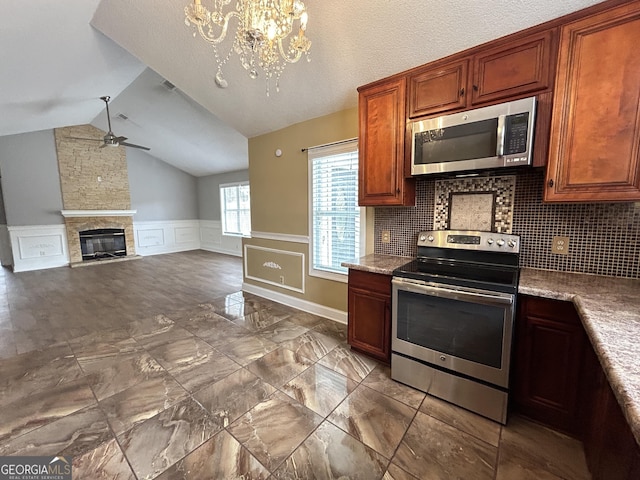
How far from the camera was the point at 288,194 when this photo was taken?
3.61m

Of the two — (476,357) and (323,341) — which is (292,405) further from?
(476,357)

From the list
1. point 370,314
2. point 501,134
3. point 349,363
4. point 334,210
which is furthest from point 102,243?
point 501,134

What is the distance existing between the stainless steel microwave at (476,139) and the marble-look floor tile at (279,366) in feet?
6.17

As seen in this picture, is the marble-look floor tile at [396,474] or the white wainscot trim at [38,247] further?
the white wainscot trim at [38,247]

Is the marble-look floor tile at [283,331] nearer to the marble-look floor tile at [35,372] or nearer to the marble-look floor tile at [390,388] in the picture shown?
the marble-look floor tile at [390,388]

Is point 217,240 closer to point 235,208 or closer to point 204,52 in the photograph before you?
point 235,208

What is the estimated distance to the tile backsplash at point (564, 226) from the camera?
1.68 meters

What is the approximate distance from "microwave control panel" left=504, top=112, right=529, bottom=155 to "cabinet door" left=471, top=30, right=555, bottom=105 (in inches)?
6.9

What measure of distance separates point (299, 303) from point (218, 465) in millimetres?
2242

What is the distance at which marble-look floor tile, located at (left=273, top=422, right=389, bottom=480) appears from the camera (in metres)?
1.37

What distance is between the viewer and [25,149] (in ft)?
19.7

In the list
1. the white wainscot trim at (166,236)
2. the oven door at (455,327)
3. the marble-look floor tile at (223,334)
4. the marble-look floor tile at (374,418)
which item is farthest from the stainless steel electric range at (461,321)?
the white wainscot trim at (166,236)

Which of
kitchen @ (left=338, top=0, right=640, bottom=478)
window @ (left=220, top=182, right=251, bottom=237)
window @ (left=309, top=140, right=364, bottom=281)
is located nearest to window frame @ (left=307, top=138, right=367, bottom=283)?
window @ (left=309, top=140, right=364, bottom=281)

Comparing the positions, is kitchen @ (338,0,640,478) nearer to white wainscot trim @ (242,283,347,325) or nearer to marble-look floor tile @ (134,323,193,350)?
white wainscot trim @ (242,283,347,325)
